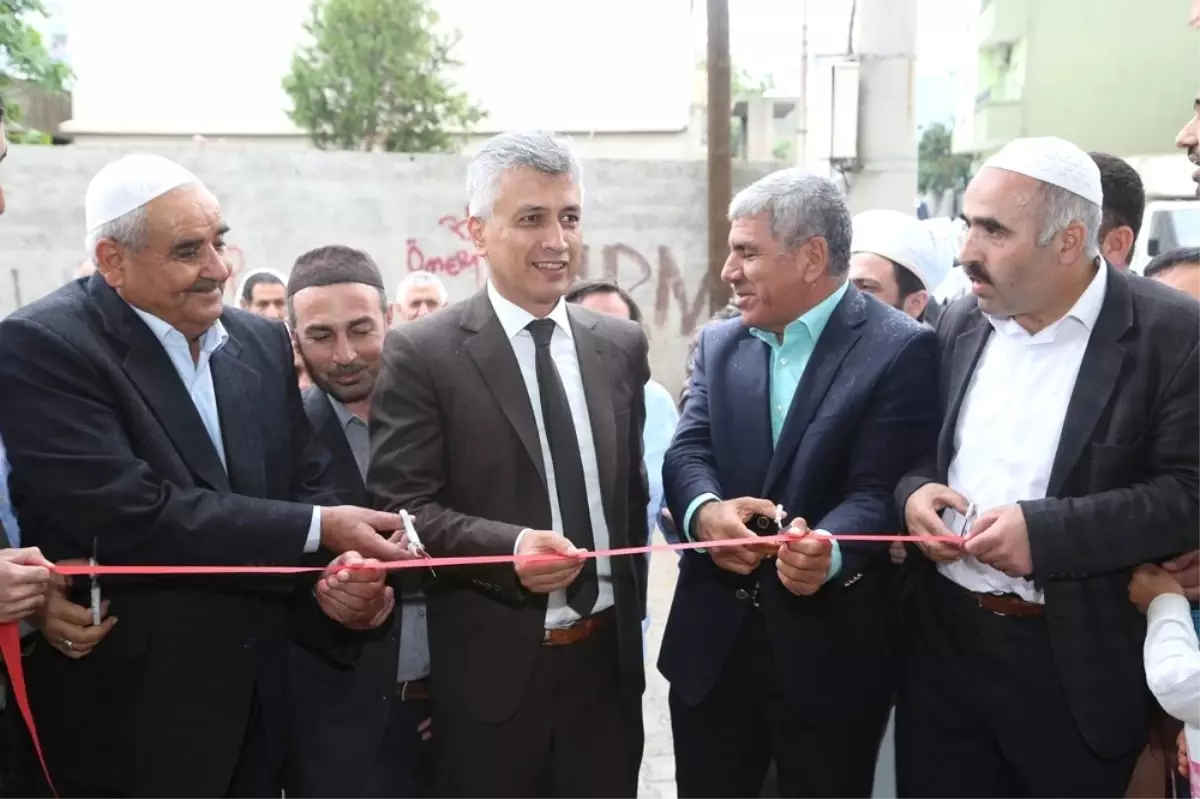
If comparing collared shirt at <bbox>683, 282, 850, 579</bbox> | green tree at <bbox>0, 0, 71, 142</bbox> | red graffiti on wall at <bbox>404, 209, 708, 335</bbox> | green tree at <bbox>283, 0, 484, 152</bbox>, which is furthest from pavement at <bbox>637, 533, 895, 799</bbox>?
green tree at <bbox>283, 0, 484, 152</bbox>

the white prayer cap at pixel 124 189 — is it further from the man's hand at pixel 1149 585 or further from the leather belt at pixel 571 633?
the man's hand at pixel 1149 585

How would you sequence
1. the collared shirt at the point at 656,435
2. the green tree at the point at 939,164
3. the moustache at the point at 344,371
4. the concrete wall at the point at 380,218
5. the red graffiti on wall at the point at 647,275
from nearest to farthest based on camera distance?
the moustache at the point at 344,371
the collared shirt at the point at 656,435
the concrete wall at the point at 380,218
the red graffiti on wall at the point at 647,275
the green tree at the point at 939,164

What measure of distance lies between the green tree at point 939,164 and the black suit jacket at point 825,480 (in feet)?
118

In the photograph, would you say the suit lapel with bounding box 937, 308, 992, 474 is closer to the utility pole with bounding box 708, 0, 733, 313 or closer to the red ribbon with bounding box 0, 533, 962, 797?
the red ribbon with bounding box 0, 533, 962, 797

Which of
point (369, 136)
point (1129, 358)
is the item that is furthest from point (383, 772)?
point (369, 136)

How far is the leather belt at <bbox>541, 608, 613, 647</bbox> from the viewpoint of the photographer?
283cm

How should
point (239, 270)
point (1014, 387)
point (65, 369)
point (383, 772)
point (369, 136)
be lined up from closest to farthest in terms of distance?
point (65, 369) < point (1014, 387) < point (383, 772) < point (239, 270) < point (369, 136)

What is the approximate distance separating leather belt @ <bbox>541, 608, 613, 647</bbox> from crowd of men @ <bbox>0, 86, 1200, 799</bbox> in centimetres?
3

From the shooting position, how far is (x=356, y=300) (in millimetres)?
3197

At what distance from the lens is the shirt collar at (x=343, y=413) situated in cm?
319

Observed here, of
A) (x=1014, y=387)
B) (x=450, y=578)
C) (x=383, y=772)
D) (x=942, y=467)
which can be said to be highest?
(x=1014, y=387)

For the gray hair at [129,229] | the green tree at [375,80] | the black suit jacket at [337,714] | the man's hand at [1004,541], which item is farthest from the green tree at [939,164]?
the gray hair at [129,229]

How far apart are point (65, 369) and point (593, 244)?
918 centimetres

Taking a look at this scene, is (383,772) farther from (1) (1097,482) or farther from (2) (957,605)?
(1) (1097,482)
